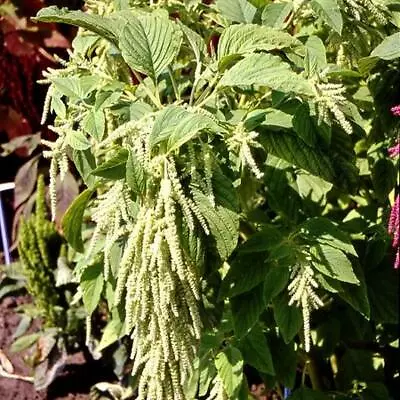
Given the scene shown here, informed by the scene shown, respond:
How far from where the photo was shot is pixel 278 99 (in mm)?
1555

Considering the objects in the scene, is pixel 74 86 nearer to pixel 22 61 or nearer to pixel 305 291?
pixel 305 291

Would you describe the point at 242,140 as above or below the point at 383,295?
above

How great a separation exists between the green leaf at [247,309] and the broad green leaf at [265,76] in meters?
0.47

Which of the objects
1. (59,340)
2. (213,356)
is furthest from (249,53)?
Answer: (59,340)

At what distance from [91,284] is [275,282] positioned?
0.48 m

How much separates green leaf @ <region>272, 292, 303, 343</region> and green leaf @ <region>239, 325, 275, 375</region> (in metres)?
0.12

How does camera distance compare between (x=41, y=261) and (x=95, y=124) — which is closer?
(x=95, y=124)

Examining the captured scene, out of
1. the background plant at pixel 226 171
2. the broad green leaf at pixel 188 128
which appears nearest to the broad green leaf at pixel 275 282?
the background plant at pixel 226 171

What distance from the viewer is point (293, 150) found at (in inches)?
61.3

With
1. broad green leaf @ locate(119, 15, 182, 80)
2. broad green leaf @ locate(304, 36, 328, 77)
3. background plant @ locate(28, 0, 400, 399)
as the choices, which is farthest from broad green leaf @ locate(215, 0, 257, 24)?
broad green leaf @ locate(119, 15, 182, 80)

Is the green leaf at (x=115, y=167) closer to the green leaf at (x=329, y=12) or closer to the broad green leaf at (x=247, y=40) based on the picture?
the broad green leaf at (x=247, y=40)

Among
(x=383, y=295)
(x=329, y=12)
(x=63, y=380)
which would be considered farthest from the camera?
(x=63, y=380)

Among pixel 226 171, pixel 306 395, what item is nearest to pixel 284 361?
pixel 306 395

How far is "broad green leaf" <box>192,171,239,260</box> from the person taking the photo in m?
1.39
